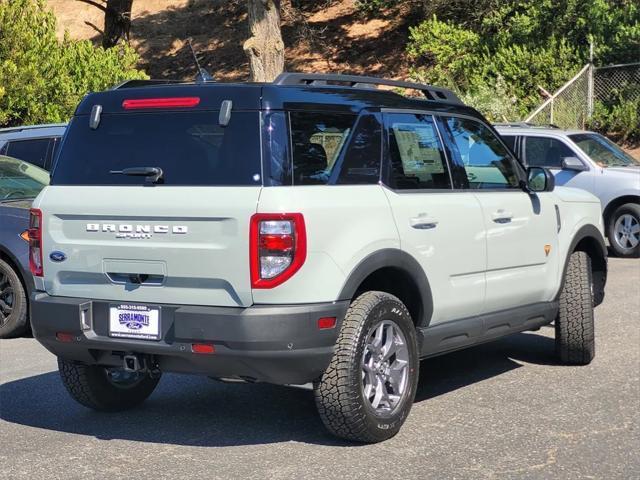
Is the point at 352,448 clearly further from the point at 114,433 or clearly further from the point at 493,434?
the point at 114,433

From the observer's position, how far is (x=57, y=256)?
5.96 metres

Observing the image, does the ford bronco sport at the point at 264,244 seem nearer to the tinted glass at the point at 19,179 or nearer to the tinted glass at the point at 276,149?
the tinted glass at the point at 276,149

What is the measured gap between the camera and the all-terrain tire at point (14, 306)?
9.54 m

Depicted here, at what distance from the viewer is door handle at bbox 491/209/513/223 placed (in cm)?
696

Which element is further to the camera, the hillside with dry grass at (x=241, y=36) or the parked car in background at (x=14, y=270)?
the hillside with dry grass at (x=241, y=36)

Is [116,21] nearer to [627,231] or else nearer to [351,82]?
[627,231]

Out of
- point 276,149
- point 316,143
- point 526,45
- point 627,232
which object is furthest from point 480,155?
point 526,45

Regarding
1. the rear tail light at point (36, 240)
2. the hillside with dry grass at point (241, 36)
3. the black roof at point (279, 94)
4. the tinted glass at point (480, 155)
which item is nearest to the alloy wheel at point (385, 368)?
the black roof at point (279, 94)

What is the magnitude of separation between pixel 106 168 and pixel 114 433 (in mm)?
1594

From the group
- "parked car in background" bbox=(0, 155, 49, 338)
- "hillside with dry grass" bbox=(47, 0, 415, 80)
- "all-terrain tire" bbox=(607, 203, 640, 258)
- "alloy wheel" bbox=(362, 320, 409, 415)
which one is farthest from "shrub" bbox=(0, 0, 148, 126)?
Result: "hillside with dry grass" bbox=(47, 0, 415, 80)

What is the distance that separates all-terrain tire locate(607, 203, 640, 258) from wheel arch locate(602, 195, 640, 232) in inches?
1.8

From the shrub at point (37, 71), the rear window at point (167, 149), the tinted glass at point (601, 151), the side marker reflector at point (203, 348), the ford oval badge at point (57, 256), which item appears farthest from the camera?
the shrub at point (37, 71)

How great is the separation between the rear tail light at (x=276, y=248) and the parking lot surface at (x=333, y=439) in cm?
101

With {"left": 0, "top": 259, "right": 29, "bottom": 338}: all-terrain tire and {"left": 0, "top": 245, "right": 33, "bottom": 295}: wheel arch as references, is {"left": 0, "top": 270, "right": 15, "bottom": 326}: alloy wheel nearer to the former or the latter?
{"left": 0, "top": 259, "right": 29, "bottom": 338}: all-terrain tire
